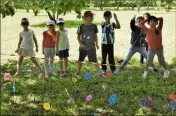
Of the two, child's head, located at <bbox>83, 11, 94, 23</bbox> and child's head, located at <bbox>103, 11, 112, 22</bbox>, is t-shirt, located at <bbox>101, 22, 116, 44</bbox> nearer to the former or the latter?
child's head, located at <bbox>103, 11, 112, 22</bbox>

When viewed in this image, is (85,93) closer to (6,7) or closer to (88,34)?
(88,34)

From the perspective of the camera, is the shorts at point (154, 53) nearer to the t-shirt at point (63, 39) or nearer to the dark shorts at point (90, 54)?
the dark shorts at point (90, 54)

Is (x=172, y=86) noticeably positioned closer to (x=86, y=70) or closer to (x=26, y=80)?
(x=86, y=70)

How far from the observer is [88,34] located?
271 inches

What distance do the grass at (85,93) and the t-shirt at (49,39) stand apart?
70 centimetres

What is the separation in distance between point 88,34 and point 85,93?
1306 millimetres

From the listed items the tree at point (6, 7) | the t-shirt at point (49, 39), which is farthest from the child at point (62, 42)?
the tree at point (6, 7)

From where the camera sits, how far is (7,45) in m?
13.8

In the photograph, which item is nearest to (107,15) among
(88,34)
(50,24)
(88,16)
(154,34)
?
(88,16)

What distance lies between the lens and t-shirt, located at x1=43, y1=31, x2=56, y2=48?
706cm

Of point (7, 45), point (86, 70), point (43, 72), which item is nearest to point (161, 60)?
point (86, 70)

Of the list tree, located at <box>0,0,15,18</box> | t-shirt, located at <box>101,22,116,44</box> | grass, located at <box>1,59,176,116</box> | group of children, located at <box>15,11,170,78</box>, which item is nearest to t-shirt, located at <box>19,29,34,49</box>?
group of children, located at <box>15,11,170,78</box>

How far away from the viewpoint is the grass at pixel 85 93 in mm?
5453

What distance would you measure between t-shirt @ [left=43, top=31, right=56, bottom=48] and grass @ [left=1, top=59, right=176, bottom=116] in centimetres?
70
